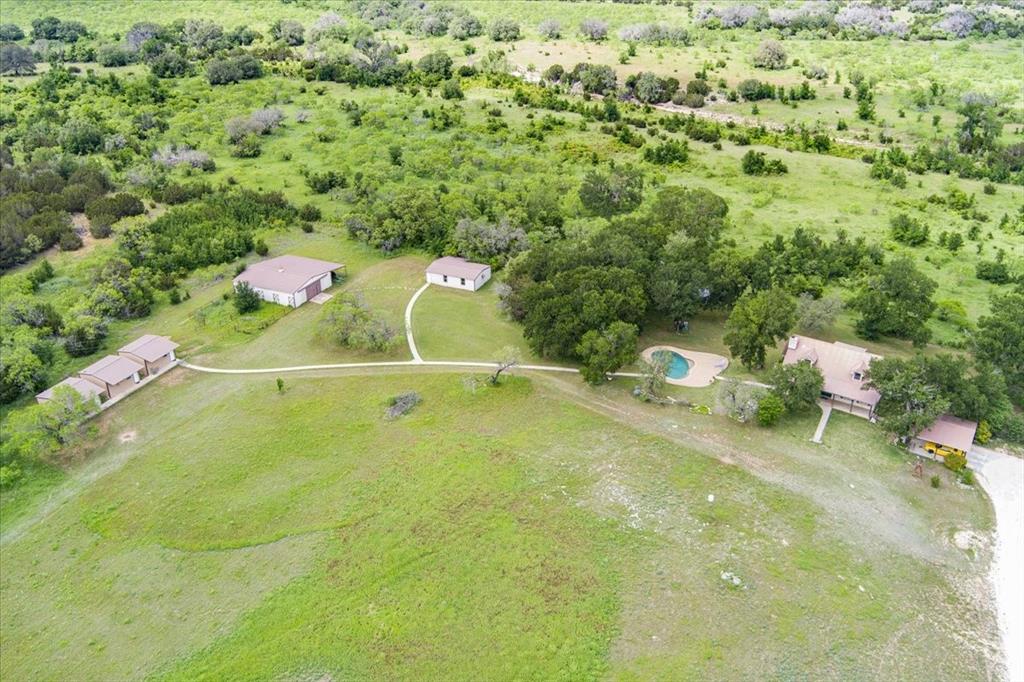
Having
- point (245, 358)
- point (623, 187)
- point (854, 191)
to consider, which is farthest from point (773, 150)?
point (245, 358)

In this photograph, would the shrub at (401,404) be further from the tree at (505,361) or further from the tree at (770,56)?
the tree at (770,56)

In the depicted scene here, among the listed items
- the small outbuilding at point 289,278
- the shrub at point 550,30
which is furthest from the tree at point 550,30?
the small outbuilding at point 289,278

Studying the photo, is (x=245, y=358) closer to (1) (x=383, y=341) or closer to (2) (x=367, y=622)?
(1) (x=383, y=341)

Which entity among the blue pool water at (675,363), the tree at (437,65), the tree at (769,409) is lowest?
the blue pool water at (675,363)

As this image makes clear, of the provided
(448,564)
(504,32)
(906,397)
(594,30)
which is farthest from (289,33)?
(906,397)

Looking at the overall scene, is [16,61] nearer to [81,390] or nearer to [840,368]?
[81,390]
